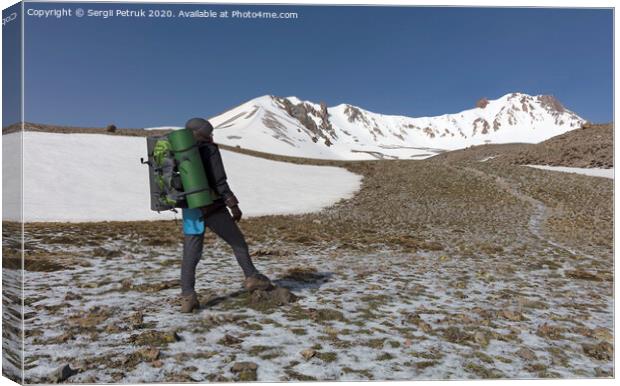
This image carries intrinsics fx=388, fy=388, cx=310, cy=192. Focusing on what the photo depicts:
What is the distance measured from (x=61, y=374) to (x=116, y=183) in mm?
19753

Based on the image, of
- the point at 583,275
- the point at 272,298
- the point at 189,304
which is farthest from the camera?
the point at 583,275

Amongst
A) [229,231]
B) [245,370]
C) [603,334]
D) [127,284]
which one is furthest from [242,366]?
[603,334]

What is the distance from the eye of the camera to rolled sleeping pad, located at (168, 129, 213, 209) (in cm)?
488

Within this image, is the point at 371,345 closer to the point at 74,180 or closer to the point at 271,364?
the point at 271,364

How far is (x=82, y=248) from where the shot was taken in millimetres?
9422

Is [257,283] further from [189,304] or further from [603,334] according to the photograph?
[603,334]

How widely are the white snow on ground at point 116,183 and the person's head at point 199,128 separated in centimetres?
765

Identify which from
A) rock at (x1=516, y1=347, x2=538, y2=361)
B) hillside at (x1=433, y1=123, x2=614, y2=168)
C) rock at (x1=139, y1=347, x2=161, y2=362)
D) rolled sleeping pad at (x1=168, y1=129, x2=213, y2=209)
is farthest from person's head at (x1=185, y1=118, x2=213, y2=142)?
hillside at (x1=433, y1=123, x2=614, y2=168)

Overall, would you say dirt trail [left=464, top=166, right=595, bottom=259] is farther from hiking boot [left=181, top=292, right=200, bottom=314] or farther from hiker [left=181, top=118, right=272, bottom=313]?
hiking boot [left=181, top=292, right=200, bottom=314]

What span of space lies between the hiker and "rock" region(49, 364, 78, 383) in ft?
5.90

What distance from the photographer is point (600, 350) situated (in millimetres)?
4586

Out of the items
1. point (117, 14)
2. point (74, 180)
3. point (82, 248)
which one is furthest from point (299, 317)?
point (74, 180)

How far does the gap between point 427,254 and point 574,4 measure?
21.9 feet

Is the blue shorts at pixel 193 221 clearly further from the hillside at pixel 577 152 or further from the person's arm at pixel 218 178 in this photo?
the hillside at pixel 577 152
